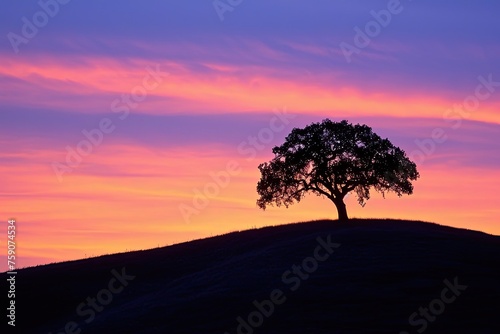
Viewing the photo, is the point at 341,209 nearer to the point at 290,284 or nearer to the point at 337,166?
the point at 337,166

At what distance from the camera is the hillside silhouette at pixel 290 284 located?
47.5 m

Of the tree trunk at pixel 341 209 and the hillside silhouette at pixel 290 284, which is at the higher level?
the tree trunk at pixel 341 209

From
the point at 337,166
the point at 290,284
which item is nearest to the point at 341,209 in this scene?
the point at 337,166

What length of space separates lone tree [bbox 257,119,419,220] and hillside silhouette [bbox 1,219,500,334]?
3.11m

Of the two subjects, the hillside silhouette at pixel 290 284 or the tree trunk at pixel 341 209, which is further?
the tree trunk at pixel 341 209

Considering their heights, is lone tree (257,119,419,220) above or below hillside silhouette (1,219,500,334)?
above

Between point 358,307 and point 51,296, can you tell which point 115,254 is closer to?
point 51,296

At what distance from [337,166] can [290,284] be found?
2520 cm

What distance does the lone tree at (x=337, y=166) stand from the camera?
3083 inches

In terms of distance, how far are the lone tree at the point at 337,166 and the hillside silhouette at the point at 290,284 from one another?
3108 millimetres

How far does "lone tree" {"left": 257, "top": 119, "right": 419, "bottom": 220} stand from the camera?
7831cm

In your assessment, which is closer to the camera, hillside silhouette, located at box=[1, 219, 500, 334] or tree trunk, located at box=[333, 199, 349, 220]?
hillside silhouette, located at box=[1, 219, 500, 334]

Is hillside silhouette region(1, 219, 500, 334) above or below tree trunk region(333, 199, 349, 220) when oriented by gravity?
below

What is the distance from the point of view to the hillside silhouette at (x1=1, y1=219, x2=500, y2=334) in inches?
1870
